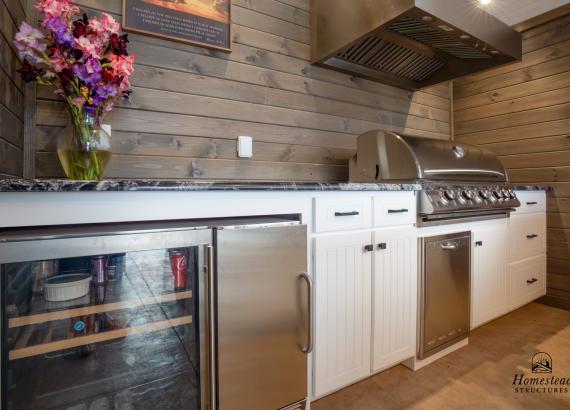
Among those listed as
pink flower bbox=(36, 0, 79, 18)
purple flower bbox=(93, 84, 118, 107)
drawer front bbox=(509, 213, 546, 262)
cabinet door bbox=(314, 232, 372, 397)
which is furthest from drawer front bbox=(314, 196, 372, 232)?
drawer front bbox=(509, 213, 546, 262)

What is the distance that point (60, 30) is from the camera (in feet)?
3.60

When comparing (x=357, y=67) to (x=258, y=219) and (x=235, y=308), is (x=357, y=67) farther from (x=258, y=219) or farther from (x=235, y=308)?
(x=235, y=308)

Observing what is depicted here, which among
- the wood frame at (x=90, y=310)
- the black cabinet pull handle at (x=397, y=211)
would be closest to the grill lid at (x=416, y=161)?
the black cabinet pull handle at (x=397, y=211)

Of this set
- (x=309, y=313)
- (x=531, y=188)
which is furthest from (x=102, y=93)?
(x=531, y=188)

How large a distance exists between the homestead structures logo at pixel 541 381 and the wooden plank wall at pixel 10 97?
2223mm

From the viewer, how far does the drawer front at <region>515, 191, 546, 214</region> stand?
2.17 m

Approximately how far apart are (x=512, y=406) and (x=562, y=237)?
67.6 inches

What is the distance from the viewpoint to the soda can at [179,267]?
95 cm

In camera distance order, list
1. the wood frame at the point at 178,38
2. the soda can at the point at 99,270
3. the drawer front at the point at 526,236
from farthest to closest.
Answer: the drawer front at the point at 526,236
the wood frame at the point at 178,38
the soda can at the point at 99,270

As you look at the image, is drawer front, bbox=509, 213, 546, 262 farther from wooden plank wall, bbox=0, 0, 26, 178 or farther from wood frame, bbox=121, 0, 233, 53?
wooden plank wall, bbox=0, 0, 26, 178

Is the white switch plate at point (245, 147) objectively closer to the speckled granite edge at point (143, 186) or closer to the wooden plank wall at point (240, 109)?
the wooden plank wall at point (240, 109)

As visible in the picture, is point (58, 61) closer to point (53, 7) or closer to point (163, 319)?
point (53, 7)

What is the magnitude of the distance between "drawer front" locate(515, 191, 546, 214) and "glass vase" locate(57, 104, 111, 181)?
98.6 inches

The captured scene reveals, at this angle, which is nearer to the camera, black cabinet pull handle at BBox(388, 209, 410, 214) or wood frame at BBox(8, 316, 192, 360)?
wood frame at BBox(8, 316, 192, 360)
